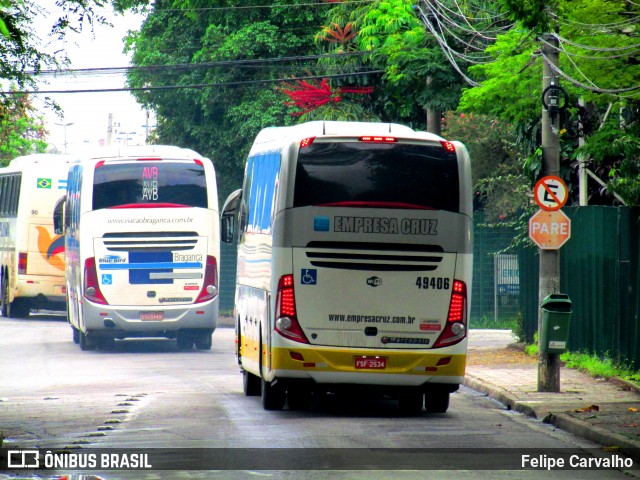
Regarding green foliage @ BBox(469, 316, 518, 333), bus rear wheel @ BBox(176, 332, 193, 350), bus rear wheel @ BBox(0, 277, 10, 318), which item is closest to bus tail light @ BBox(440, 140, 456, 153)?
bus rear wheel @ BBox(176, 332, 193, 350)

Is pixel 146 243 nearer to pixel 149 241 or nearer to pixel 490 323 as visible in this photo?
pixel 149 241

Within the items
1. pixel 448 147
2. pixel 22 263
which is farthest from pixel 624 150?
pixel 22 263

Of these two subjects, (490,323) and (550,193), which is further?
(490,323)

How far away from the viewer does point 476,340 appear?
2941cm

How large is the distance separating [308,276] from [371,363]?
1287 mm

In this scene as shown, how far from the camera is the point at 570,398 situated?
16828 millimetres

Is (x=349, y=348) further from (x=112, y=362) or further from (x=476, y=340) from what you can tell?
(x=476, y=340)

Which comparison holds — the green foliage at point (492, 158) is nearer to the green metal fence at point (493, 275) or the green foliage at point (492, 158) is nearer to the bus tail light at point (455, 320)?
the green metal fence at point (493, 275)

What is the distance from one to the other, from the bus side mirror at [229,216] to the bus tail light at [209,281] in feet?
19.5

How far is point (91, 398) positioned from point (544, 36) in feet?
26.3

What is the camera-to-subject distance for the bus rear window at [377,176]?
15.4m

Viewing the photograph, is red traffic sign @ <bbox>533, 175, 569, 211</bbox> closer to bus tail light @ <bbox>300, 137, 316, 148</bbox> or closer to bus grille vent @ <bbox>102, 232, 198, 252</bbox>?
bus tail light @ <bbox>300, 137, 316, 148</bbox>

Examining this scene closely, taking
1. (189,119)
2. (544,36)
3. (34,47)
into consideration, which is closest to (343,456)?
(34,47)

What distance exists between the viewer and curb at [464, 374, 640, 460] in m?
12.5
